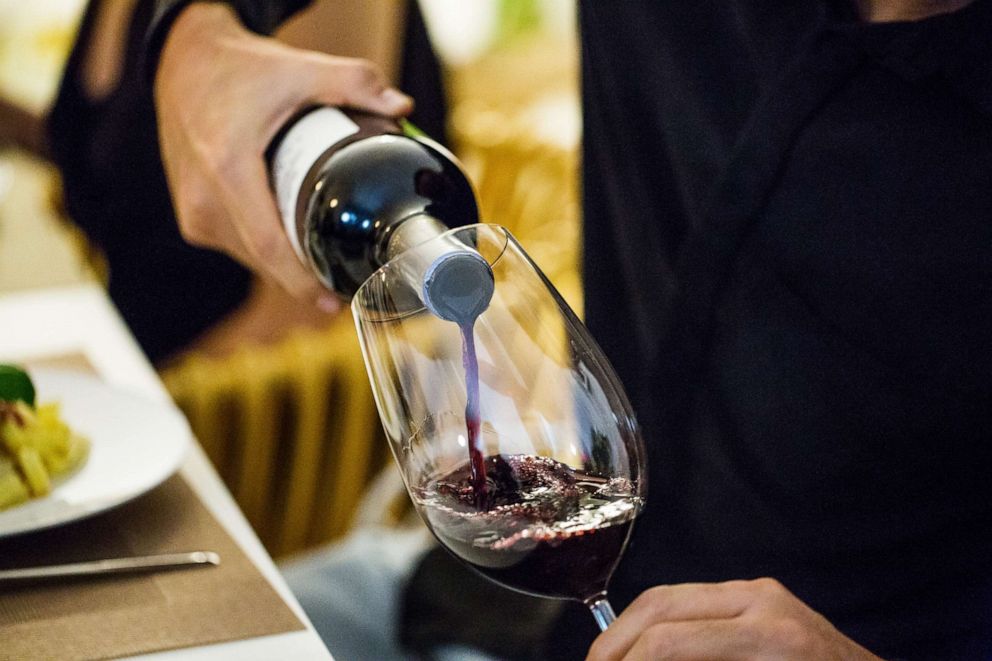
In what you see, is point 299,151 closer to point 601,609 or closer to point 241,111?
point 241,111

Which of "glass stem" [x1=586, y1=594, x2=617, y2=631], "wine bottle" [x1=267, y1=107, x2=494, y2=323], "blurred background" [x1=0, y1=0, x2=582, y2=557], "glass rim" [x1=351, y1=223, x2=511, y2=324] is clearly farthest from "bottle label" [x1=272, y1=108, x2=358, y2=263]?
"blurred background" [x1=0, y1=0, x2=582, y2=557]

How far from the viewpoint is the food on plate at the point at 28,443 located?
76 centimetres

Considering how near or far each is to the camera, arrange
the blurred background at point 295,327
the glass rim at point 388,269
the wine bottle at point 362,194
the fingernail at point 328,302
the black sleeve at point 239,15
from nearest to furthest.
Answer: the glass rim at point 388,269 < the wine bottle at point 362,194 < the fingernail at point 328,302 < the black sleeve at point 239,15 < the blurred background at point 295,327

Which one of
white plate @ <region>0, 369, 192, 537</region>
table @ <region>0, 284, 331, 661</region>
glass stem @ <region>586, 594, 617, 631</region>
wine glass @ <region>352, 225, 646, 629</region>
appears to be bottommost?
table @ <region>0, 284, 331, 661</region>

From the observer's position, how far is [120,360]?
108 cm

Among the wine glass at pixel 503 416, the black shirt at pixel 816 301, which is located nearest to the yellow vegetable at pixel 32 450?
the wine glass at pixel 503 416

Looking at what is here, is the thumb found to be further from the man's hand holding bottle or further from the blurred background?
the blurred background

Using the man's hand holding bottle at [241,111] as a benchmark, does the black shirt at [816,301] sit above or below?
below

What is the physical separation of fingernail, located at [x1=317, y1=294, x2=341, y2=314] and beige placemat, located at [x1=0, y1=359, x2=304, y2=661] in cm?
16

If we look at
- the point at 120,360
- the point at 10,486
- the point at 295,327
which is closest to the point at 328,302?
A: the point at 10,486

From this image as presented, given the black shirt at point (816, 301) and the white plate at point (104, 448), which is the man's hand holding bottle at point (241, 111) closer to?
the white plate at point (104, 448)

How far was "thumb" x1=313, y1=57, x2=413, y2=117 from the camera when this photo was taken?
0.77 m

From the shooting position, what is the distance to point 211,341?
6.18 ft

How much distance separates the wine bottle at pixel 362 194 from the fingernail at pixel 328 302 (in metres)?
0.06
